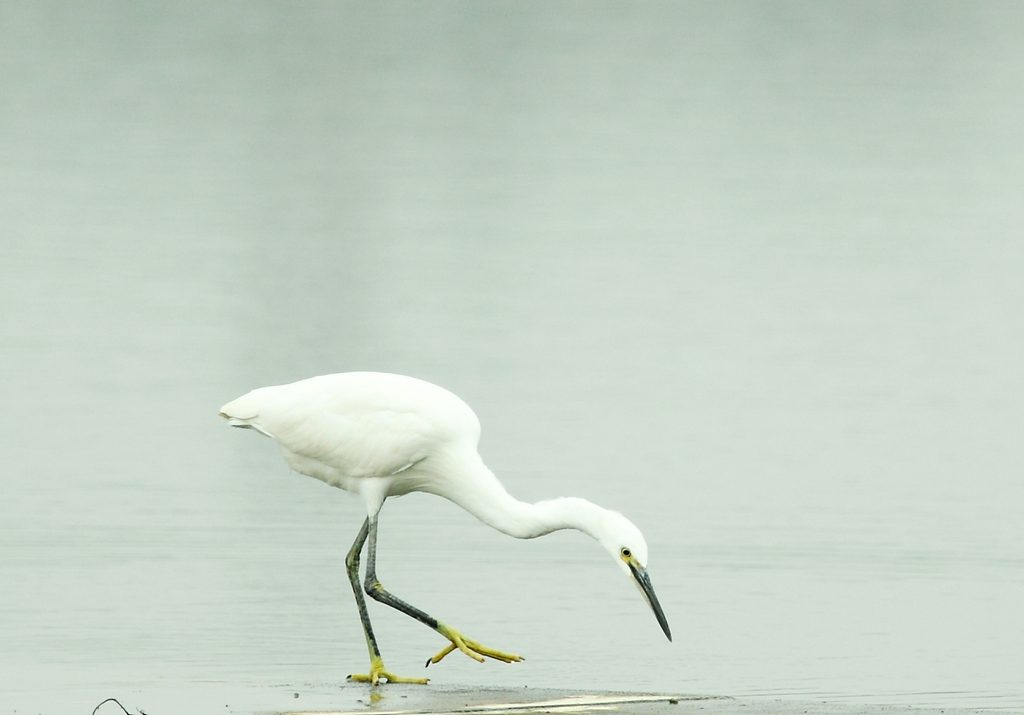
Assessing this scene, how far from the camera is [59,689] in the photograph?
9.22 meters

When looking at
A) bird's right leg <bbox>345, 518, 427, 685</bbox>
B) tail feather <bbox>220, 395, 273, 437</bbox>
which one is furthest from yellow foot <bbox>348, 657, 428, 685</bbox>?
tail feather <bbox>220, 395, 273, 437</bbox>

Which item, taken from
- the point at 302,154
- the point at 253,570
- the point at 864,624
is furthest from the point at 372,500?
the point at 302,154

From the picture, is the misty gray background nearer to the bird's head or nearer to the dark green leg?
the dark green leg

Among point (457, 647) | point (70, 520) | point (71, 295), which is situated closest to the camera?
point (457, 647)

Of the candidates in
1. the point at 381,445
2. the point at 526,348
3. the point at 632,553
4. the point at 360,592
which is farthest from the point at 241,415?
the point at 526,348

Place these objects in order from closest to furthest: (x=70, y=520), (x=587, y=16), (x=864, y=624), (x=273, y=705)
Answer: (x=273, y=705) < (x=864, y=624) < (x=70, y=520) < (x=587, y=16)

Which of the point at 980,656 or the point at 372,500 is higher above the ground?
the point at 372,500

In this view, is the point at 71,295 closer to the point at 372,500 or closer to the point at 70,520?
the point at 70,520

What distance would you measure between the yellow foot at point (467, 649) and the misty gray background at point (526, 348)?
0.44 feet

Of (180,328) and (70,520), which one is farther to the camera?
(180,328)

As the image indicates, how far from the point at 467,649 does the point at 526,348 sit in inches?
445

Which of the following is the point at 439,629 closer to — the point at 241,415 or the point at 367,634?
the point at 367,634

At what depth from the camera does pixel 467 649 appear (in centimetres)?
1006

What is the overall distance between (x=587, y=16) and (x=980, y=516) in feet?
152
